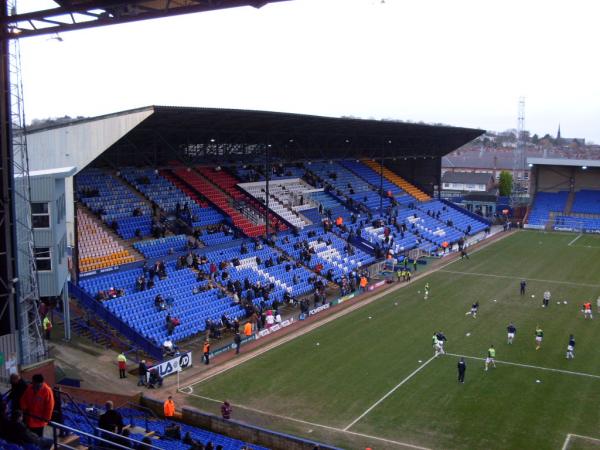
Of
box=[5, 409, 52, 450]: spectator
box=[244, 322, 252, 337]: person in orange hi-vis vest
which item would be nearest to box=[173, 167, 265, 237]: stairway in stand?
box=[244, 322, 252, 337]: person in orange hi-vis vest

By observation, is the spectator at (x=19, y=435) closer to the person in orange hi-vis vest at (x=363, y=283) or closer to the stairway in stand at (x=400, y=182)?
the person in orange hi-vis vest at (x=363, y=283)

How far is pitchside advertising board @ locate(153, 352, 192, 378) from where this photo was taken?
80.3ft

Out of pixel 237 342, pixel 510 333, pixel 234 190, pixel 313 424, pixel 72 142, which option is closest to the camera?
pixel 313 424

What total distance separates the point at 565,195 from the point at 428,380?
191 ft

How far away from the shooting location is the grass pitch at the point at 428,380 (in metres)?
19.7

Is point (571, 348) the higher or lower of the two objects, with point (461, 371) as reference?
higher

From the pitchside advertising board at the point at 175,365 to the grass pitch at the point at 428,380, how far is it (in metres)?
1.71

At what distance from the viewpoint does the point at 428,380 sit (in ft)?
78.8

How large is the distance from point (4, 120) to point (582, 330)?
26.9 m

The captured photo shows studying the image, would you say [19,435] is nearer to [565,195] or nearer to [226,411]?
[226,411]

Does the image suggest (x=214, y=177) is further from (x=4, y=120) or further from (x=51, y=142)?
(x=4, y=120)

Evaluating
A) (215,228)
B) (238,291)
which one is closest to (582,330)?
(238,291)

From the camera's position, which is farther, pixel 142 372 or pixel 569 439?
pixel 142 372

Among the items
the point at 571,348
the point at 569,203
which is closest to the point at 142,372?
the point at 571,348
